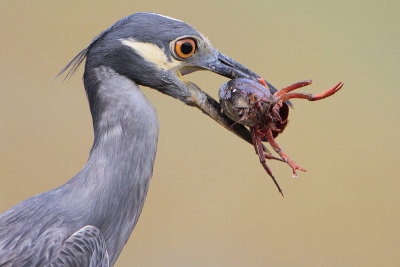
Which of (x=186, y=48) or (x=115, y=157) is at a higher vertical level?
(x=186, y=48)

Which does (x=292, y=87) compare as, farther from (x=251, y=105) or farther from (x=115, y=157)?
(x=115, y=157)

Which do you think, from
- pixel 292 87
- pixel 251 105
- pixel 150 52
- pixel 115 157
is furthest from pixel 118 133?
pixel 292 87

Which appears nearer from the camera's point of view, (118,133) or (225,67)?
(118,133)

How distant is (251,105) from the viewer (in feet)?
4.78

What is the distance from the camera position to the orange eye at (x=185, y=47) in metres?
1.47

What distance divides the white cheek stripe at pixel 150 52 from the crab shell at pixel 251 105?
167 millimetres

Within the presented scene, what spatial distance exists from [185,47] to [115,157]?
32 cm

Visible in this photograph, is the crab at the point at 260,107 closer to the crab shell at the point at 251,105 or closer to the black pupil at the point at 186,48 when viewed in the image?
the crab shell at the point at 251,105

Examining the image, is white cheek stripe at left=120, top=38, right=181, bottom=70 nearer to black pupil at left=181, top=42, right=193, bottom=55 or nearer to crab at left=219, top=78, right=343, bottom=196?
black pupil at left=181, top=42, right=193, bottom=55

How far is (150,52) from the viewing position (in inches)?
57.6

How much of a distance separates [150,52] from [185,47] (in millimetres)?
88

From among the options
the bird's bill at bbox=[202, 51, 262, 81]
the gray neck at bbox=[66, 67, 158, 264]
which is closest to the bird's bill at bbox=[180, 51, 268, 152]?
the bird's bill at bbox=[202, 51, 262, 81]

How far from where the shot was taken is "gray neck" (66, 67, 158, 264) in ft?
4.73

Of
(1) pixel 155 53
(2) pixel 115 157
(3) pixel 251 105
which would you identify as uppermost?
(1) pixel 155 53
